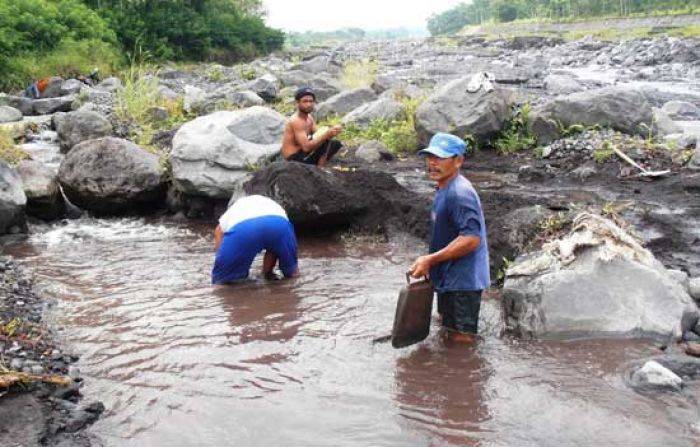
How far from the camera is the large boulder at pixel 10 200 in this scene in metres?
8.25

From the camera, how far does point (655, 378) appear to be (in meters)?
4.10

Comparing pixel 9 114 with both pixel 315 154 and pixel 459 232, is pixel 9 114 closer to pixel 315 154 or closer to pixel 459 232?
pixel 315 154

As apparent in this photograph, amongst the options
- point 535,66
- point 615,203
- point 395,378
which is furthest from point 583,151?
point 535,66

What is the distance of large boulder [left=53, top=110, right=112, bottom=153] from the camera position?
1220 cm

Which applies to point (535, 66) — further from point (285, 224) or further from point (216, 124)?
point (285, 224)

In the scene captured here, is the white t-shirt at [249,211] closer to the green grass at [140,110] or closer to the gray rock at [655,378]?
the gray rock at [655,378]

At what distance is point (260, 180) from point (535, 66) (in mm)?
24438

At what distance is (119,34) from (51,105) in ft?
53.9

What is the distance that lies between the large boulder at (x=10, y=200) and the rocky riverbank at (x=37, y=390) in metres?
3.54

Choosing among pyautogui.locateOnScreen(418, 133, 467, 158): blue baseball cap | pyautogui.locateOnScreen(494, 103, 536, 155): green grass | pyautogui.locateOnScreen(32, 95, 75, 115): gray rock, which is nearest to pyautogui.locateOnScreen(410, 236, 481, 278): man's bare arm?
pyautogui.locateOnScreen(418, 133, 467, 158): blue baseball cap

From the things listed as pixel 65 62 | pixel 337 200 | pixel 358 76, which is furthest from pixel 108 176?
pixel 65 62

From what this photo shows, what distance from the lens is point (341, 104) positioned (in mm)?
14195

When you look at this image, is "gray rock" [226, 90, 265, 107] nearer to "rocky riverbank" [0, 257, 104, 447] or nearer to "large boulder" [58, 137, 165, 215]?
"large boulder" [58, 137, 165, 215]

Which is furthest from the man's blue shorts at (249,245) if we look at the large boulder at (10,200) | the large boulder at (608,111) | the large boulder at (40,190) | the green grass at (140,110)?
the green grass at (140,110)
